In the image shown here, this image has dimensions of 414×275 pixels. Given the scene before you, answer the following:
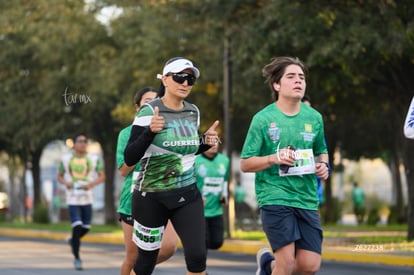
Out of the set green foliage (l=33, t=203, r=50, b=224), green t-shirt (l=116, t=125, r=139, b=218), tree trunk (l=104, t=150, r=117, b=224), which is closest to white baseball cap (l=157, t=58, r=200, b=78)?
green t-shirt (l=116, t=125, r=139, b=218)

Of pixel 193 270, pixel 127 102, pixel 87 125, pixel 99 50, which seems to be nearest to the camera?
pixel 193 270

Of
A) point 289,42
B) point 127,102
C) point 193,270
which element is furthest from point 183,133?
point 127,102

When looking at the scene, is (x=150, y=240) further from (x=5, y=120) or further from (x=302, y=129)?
(x=5, y=120)

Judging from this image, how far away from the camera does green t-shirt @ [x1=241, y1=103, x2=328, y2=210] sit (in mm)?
7746

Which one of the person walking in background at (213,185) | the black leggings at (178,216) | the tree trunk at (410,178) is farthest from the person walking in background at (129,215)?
the tree trunk at (410,178)

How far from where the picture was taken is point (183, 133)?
7828mm

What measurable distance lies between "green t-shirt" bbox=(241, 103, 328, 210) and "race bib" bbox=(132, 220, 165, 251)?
0.78 m

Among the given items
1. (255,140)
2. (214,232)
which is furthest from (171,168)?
(214,232)

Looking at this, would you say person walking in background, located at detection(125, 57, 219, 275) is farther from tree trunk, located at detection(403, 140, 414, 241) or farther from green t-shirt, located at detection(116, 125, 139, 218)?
tree trunk, located at detection(403, 140, 414, 241)

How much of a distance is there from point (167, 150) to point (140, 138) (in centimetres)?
30

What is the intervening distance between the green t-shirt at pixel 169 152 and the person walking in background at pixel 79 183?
7421 mm

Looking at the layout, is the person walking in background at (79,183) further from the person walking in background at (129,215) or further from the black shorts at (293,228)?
Result: the black shorts at (293,228)

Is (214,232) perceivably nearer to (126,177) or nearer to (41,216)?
(126,177)

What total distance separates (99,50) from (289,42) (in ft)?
40.8
